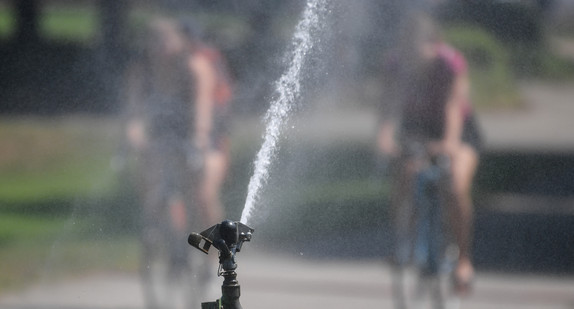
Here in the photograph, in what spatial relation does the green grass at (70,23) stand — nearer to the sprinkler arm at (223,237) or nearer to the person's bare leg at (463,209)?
the person's bare leg at (463,209)

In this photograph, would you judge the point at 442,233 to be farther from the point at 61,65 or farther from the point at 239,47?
the point at 61,65

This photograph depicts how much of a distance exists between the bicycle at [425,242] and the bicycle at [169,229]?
0.86 m

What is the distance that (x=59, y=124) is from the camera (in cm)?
419

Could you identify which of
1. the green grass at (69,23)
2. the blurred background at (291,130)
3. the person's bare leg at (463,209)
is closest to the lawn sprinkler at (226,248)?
the blurred background at (291,130)

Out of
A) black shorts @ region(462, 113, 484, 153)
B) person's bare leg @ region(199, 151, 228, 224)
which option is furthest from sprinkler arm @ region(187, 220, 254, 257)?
black shorts @ region(462, 113, 484, 153)

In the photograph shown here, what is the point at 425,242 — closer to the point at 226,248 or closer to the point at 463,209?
the point at 463,209

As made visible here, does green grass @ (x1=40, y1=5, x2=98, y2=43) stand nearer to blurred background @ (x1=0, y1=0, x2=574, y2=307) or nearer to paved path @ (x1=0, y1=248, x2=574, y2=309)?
blurred background @ (x1=0, y1=0, x2=574, y2=307)

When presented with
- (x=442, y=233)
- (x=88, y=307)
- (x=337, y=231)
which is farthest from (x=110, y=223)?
(x=442, y=233)

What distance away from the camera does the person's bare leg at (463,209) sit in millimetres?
3898

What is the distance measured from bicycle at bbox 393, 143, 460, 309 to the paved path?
7 centimetres

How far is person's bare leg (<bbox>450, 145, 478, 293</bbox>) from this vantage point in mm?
3898

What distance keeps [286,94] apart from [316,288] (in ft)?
2.75

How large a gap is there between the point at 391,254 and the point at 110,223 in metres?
1.22

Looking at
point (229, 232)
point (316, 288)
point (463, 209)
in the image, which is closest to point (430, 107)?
point (463, 209)
